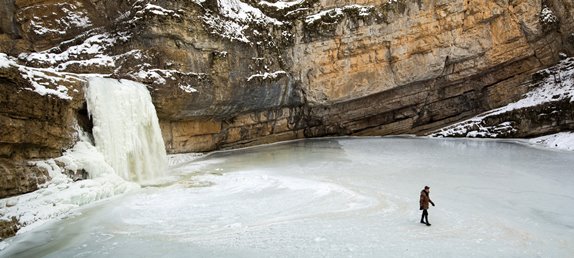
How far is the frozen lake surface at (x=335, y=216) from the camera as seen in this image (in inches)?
277

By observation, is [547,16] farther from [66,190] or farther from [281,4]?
[66,190]

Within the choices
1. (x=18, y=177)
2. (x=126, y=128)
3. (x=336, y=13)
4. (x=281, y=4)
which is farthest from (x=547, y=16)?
(x=18, y=177)

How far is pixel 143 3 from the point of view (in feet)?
58.4

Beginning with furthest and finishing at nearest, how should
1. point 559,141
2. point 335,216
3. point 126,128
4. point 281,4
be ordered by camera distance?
point 281,4 → point 559,141 → point 126,128 → point 335,216

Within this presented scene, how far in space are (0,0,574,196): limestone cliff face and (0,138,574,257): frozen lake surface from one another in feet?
22.6

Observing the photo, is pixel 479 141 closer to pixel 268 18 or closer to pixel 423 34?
pixel 423 34

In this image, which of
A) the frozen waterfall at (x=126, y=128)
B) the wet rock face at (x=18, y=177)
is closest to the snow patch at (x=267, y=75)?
the frozen waterfall at (x=126, y=128)

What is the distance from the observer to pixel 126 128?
14406 millimetres

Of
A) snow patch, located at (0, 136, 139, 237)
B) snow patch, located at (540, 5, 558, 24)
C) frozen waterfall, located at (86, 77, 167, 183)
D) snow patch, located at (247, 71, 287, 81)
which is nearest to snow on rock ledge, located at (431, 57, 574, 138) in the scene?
snow patch, located at (540, 5, 558, 24)

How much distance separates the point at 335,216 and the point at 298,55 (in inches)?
688

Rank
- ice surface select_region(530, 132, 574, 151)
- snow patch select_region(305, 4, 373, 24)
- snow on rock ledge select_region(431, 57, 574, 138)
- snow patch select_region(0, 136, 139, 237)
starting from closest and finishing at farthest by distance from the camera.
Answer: snow patch select_region(0, 136, 139, 237)
ice surface select_region(530, 132, 574, 151)
snow on rock ledge select_region(431, 57, 574, 138)
snow patch select_region(305, 4, 373, 24)

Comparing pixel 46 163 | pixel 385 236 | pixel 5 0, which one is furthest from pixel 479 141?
pixel 5 0

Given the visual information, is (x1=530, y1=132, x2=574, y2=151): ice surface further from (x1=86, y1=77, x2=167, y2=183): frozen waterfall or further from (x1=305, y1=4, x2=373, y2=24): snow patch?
(x1=86, y1=77, x2=167, y2=183): frozen waterfall

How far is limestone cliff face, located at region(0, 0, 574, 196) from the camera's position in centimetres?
1823
